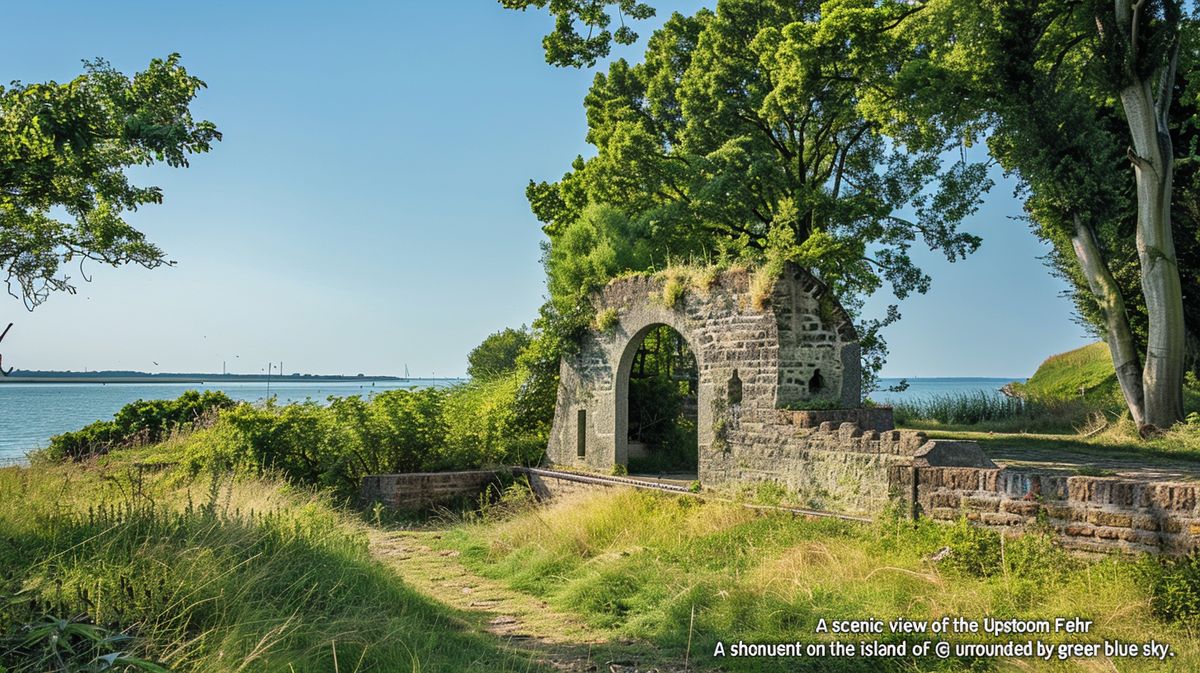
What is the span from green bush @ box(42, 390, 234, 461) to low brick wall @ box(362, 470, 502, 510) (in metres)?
6.92

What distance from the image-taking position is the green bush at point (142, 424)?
18.5 m

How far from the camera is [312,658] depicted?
505 centimetres

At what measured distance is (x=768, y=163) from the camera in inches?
751

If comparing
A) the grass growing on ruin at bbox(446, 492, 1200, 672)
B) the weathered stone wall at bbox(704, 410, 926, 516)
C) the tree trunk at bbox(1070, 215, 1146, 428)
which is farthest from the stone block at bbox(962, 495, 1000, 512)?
the tree trunk at bbox(1070, 215, 1146, 428)

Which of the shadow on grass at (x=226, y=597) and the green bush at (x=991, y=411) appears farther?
the green bush at (x=991, y=411)

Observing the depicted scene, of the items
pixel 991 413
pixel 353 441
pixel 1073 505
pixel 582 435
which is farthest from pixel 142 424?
pixel 991 413

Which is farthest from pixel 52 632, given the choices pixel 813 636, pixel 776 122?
pixel 776 122

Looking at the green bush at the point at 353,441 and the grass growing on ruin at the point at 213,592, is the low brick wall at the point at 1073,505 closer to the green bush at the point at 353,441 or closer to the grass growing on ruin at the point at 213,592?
the grass growing on ruin at the point at 213,592

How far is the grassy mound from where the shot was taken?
2345 cm

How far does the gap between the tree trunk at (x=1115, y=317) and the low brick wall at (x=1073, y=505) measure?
12181mm

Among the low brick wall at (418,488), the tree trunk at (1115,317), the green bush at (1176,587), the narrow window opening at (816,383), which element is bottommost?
the low brick wall at (418,488)

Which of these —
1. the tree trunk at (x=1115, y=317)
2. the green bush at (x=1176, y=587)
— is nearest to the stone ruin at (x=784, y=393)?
the green bush at (x=1176, y=587)

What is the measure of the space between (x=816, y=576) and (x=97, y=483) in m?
7.86

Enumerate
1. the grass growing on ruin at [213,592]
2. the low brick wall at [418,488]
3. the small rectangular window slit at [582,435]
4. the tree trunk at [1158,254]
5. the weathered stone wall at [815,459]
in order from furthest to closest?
the tree trunk at [1158,254]
the small rectangular window slit at [582,435]
the low brick wall at [418,488]
the weathered stone wall at [815,459]
the grass growing on ruin at [213,592]
